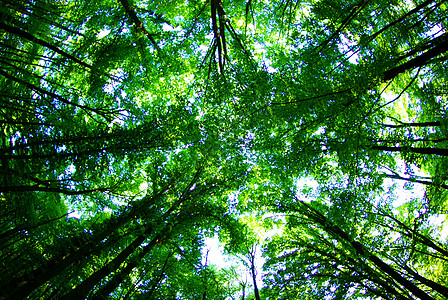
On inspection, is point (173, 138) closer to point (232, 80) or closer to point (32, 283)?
point (232, 80)

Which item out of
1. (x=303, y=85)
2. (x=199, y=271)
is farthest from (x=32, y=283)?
(x=303, y=85)

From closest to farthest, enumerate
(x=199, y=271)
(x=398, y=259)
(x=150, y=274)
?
(x=398, y=259) < (x=199, y=271) < (x=150, y=274)

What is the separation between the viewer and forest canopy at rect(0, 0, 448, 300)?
2066 mm

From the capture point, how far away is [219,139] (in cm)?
393

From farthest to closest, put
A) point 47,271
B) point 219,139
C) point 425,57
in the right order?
point 219,139
point 425,57
point 47,271

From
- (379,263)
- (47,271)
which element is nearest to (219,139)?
(47,271)

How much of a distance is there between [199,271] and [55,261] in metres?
3.42

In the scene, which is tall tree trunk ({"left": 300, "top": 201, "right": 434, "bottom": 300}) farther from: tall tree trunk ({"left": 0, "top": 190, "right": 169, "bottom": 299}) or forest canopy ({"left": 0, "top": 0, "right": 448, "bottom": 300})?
tall tree trunk ({"left": 0, "top": 190, "right": 169, "bottom": 299})

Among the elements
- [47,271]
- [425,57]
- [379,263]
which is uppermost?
[425,57]

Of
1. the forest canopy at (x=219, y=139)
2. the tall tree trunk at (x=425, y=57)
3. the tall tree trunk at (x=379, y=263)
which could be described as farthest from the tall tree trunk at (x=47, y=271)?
the tall tree trunk at (x=425, y=57)

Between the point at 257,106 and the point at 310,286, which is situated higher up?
the point at 257,106

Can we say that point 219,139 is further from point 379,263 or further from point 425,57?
point 379,263

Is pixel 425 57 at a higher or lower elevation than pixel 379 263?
higher

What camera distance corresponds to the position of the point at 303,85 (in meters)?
3.16
